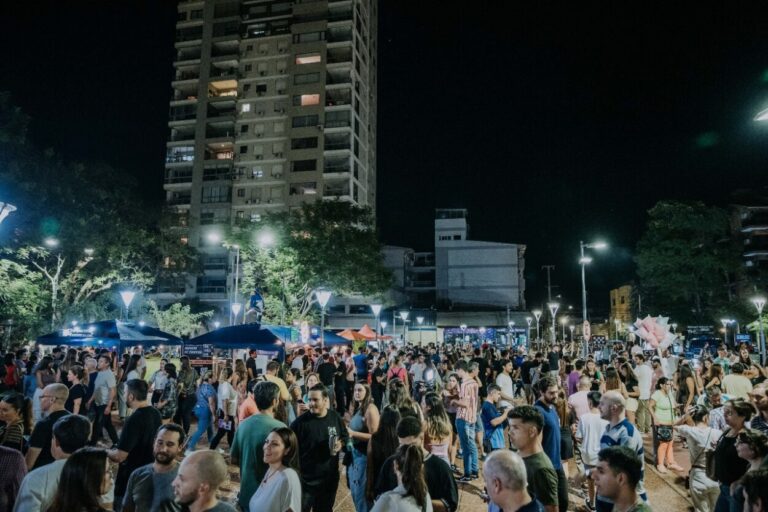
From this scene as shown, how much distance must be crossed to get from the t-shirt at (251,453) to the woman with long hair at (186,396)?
23.4ft

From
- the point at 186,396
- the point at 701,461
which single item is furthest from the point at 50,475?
the point at 186,396

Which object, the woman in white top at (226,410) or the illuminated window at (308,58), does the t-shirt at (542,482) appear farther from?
the illuminated window at (308,58)

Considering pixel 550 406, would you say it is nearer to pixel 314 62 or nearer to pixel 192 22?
pixel 314 62

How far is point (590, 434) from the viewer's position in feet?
22.6

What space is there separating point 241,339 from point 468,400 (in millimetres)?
7199

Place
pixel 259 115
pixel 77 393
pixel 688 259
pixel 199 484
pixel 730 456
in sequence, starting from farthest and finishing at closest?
pixel 259 115, pixel 688 259, pixel 77 393, pixel 730 456, pixel 199 484

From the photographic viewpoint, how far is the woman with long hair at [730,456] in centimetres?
446

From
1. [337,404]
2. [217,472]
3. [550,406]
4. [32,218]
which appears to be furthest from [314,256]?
[217,472]

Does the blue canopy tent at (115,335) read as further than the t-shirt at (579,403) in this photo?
Yes

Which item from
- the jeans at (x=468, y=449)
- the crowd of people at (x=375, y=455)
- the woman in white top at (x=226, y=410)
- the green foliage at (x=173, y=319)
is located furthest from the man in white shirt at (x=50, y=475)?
the green foliage at (x=173, y=319)

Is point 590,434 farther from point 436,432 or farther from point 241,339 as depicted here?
point 241,339

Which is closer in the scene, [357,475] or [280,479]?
[280,479]

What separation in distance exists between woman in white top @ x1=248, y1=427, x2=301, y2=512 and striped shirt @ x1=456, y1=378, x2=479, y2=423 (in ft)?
17.2

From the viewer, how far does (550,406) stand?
6.54 metres
